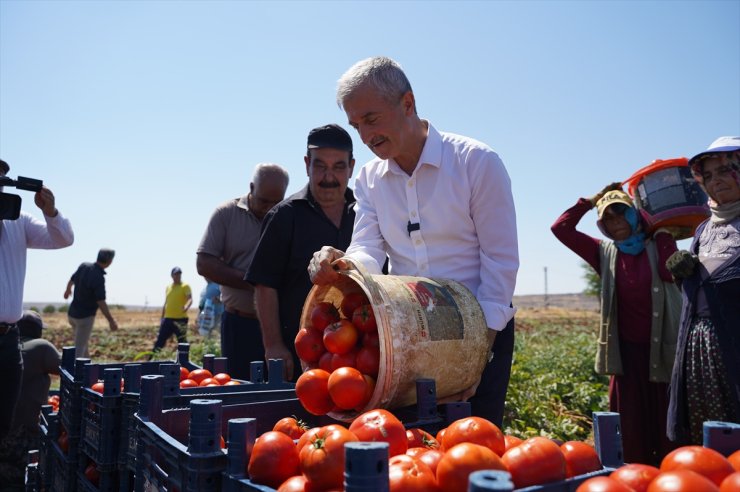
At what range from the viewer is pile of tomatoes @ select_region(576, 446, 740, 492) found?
3.49ft

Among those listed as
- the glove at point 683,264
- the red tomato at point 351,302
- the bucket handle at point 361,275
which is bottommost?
the red tomato at point 351,302

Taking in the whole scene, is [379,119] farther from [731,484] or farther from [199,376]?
[199,376]

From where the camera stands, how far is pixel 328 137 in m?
3.87

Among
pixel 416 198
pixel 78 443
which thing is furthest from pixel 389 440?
pixel 78 443

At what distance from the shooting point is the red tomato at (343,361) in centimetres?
207

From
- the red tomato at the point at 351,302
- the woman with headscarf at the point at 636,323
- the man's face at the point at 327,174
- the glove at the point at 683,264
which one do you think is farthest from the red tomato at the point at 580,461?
the woman with headscarf at the point at 636,323

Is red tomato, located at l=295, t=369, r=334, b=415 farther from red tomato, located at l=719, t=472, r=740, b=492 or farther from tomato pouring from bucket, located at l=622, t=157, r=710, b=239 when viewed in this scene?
tomato pouring from bucket, located at l=622, t=157, r=710, b=239

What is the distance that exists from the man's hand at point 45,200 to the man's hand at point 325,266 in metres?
2.52

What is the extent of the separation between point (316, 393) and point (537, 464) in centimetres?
87

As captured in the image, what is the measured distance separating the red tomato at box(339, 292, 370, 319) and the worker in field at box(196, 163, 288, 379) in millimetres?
2344

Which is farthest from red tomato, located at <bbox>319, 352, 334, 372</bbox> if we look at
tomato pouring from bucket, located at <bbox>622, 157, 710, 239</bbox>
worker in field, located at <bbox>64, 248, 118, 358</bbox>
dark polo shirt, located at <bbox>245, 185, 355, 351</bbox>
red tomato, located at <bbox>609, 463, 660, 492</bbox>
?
worker in field, located at <bbox>64, 248, 118, 358</bbox>

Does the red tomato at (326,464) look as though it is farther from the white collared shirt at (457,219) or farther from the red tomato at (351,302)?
the white collared shirt at (457,219)

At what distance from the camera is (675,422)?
11.1 feet

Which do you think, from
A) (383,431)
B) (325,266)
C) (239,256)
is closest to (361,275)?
(325,266)
